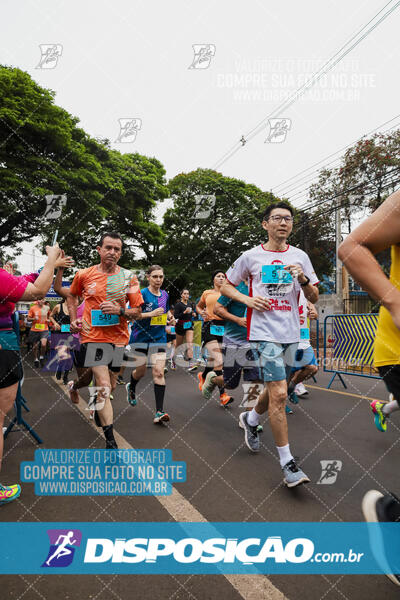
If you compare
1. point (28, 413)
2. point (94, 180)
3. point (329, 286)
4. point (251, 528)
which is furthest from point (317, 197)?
point (251, 528)

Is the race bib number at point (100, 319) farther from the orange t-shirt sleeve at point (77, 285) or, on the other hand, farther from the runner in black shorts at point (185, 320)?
the runner in black shorts at point (185, 320)

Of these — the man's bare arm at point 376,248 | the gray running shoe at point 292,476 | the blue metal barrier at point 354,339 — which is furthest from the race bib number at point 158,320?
the man's bare arm at point 376,248

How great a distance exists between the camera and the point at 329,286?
30.5 meters

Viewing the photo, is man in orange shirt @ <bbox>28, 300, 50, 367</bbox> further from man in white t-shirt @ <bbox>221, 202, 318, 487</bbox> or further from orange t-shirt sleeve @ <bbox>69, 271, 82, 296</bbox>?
man in white t-shirt @ <bbox>221, 202, 318, 487</bbox>

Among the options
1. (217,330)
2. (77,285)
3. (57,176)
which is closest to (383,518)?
(77,285)

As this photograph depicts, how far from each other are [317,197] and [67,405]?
23.2m

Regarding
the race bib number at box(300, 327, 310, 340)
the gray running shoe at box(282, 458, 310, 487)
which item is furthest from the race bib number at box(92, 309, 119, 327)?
the race bib number at box(300, 327, 310, 340)

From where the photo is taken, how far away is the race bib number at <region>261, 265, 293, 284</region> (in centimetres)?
→ 348

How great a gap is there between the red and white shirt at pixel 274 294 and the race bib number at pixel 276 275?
0.06m

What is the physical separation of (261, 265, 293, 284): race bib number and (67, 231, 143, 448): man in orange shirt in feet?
5.51

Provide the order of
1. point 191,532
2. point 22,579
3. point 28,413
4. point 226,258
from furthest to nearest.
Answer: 1. point 226,258
2. point 28,413
3. point 191,532
4. point 22,579

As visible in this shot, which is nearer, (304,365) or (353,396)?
(304,365)

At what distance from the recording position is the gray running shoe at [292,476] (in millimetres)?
3053

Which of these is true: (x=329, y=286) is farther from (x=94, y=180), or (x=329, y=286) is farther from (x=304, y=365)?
(x=304, y=365)
